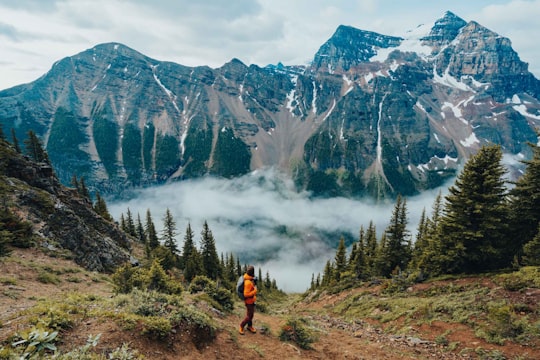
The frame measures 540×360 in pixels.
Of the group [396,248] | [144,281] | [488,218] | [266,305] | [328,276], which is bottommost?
[328,276]

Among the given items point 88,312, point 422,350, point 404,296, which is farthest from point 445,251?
point 88,312

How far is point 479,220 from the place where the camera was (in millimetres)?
21438

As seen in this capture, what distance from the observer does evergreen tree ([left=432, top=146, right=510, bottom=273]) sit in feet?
68.1

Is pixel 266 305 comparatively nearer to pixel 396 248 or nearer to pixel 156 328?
pixel 156 328

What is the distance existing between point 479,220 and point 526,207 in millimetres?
3351

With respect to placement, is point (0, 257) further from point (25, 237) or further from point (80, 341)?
point (80, 341)

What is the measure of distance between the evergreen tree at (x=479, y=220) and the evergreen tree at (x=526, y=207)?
66cm

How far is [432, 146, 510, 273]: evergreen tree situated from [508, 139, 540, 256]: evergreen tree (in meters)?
0.66

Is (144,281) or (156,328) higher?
(156,328)

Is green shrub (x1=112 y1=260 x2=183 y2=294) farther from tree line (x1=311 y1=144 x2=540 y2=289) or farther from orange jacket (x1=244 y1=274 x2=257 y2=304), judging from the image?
tree line (x1=311 y1=144 x2=540 y2=289)

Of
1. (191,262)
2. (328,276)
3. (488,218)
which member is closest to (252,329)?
(488,218)

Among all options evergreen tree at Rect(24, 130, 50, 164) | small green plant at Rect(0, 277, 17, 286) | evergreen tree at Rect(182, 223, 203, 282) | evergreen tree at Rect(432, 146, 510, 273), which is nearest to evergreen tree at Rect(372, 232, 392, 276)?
evergreen tree at Rect(432, 146, 510, 273)

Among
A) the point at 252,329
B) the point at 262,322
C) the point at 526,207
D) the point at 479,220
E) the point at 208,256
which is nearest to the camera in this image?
the point at 252,329

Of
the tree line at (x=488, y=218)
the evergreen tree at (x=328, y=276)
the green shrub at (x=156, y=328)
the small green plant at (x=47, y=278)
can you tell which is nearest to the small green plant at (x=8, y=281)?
the small green plant at (x=47, y=278)
